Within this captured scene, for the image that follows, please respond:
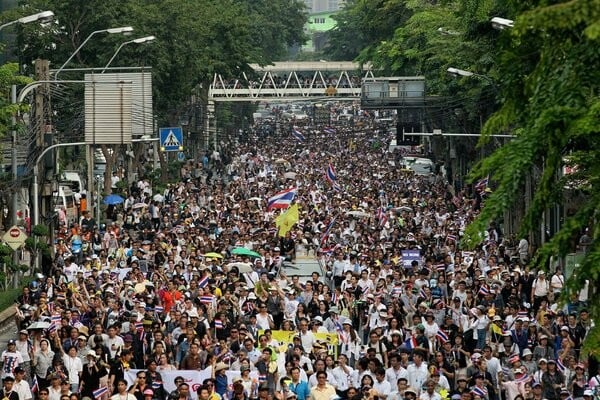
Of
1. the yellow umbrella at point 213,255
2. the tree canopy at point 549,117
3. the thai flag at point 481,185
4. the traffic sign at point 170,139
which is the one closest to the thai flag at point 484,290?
the yellow umbrella at point 213,255

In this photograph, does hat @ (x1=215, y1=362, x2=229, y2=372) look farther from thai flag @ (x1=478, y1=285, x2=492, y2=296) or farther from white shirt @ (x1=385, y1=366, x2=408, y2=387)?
thai flag @ (x1=478, y1=285, x2=492, y2=296)

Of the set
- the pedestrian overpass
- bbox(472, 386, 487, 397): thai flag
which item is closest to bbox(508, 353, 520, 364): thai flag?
bbox(472, 386, 487, 397): thai flag

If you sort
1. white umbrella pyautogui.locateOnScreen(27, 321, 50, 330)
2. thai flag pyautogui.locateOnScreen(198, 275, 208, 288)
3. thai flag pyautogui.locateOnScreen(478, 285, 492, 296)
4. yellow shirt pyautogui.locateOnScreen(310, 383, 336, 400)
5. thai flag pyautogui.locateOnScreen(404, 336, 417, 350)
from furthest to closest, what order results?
thai flag pyautogui.locateOnScreen(198, 275, 208, 288) → thai flag pyautogui.locateOnScreen(478, 285, 492, 296) → thai flag pyautogui.locateOnScreen(404, 336, 417, 350) → white umbrella pyautogui.locateOnScreen(27, 321, 50, 330) → yellow shirt pyautogui.locateOnScreen(310, 383, 336, 400)

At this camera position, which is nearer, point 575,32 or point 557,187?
point 575,32

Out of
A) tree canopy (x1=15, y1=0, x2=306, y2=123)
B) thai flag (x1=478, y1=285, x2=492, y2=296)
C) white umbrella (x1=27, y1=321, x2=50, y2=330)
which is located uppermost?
tree canopy (x1=15, y1=0, x2=306, y2=123)

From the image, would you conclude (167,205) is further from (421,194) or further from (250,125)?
(250,125)

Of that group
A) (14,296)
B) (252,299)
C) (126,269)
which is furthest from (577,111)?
(14,296)
